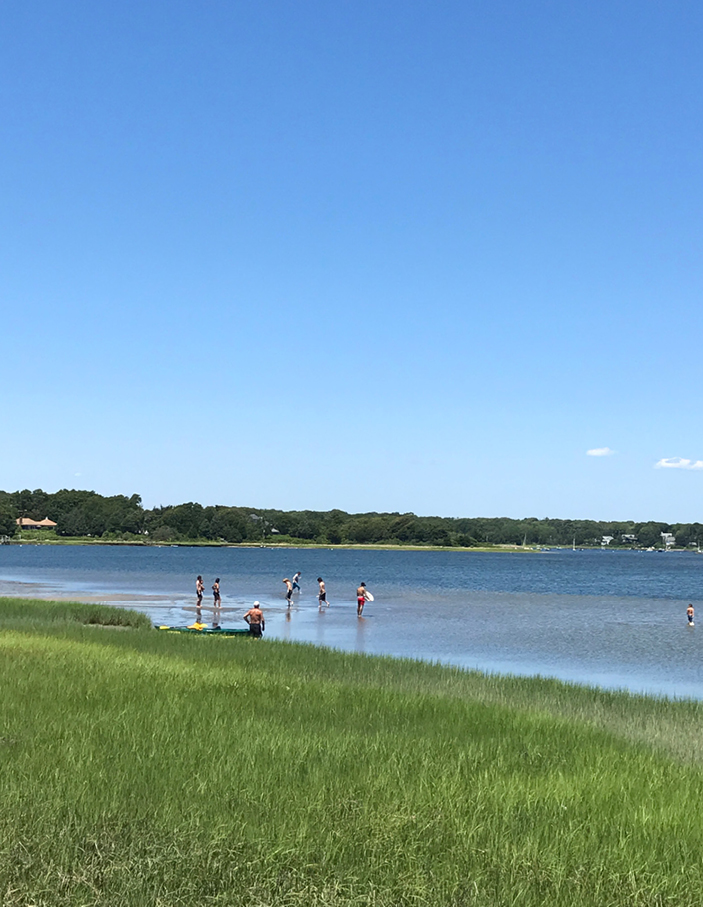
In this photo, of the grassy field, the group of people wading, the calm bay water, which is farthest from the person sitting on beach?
the grassy field

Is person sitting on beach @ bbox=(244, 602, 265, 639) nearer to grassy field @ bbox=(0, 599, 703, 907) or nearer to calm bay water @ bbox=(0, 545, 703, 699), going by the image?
calm bay water @ bbox=(0, 545, 703, 699)

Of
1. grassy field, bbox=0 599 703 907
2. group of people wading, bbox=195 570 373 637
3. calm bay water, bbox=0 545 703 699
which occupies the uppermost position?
grassy field, bbox=0 599 703 907

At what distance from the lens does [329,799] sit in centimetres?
1093

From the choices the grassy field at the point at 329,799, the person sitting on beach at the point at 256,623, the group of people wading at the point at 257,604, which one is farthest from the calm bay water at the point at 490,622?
the grassy field at the point at 329,799

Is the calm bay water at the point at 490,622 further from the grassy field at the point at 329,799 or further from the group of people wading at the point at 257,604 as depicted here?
the grassy field at the point at 329,799

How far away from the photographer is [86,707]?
15898mm

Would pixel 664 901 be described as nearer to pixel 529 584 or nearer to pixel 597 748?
pixel 597 748

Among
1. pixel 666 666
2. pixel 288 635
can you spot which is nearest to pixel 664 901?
pixel 666 666

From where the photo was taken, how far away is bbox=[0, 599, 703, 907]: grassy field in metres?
8.63

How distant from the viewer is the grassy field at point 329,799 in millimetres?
8633

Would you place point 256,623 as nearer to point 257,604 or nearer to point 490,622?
point 257,604

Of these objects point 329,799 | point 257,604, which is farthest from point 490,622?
point 329,799

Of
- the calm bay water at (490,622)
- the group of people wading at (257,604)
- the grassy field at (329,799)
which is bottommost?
the calm bay water at (490,622)

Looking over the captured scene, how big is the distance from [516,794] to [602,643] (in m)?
33.1
